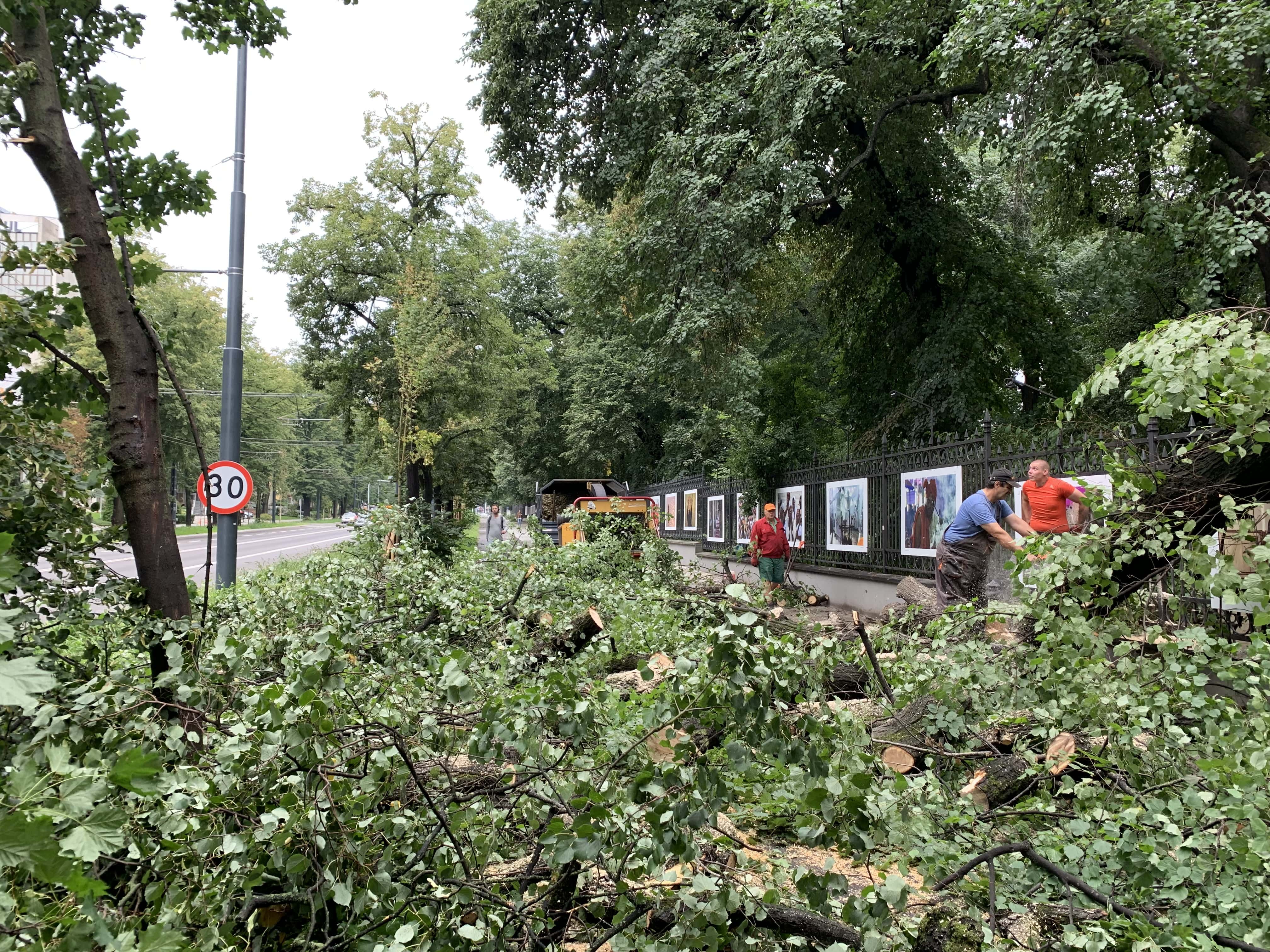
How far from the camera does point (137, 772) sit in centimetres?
116

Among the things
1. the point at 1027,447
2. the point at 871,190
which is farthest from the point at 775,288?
the point at 1027,447

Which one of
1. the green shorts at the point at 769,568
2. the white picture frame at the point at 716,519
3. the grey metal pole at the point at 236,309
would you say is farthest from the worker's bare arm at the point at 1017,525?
the white picture frame at the point at 716,519

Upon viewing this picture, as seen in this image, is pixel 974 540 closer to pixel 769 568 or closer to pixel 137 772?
pixel 769 568

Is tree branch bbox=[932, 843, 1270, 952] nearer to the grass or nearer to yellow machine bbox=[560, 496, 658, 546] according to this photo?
yellow machine bbox=[560, 496, 658, 546]

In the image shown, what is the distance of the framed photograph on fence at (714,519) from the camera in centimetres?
2160

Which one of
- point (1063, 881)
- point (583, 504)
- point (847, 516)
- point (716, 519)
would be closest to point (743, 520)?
point (716, 519)

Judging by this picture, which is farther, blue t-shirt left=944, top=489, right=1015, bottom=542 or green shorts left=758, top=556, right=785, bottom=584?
green shorts left=758, top=556, right=785, bottom=584

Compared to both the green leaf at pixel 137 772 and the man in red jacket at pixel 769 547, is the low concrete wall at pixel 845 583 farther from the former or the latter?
the green leaf at pixel 137 772

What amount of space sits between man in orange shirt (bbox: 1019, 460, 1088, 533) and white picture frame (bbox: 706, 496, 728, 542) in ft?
44.7

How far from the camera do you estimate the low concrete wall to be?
11.6 metres

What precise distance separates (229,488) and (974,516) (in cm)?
754

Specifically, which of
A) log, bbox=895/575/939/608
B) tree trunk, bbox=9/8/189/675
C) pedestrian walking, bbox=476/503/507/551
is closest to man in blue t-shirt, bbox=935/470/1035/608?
log, bbox=895/575/939/608

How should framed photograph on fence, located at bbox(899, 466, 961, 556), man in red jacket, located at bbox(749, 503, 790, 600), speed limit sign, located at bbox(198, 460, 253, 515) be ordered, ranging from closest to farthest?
1. speed limit sign, located at bbox(198, 460, 253, 515)
2. framed photograph on fence, located at bbox(899, 466, 961, 556)
3. man in red jacket, located at bbox(749, 503, 790, 600)

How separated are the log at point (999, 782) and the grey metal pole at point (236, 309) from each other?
343 inches
